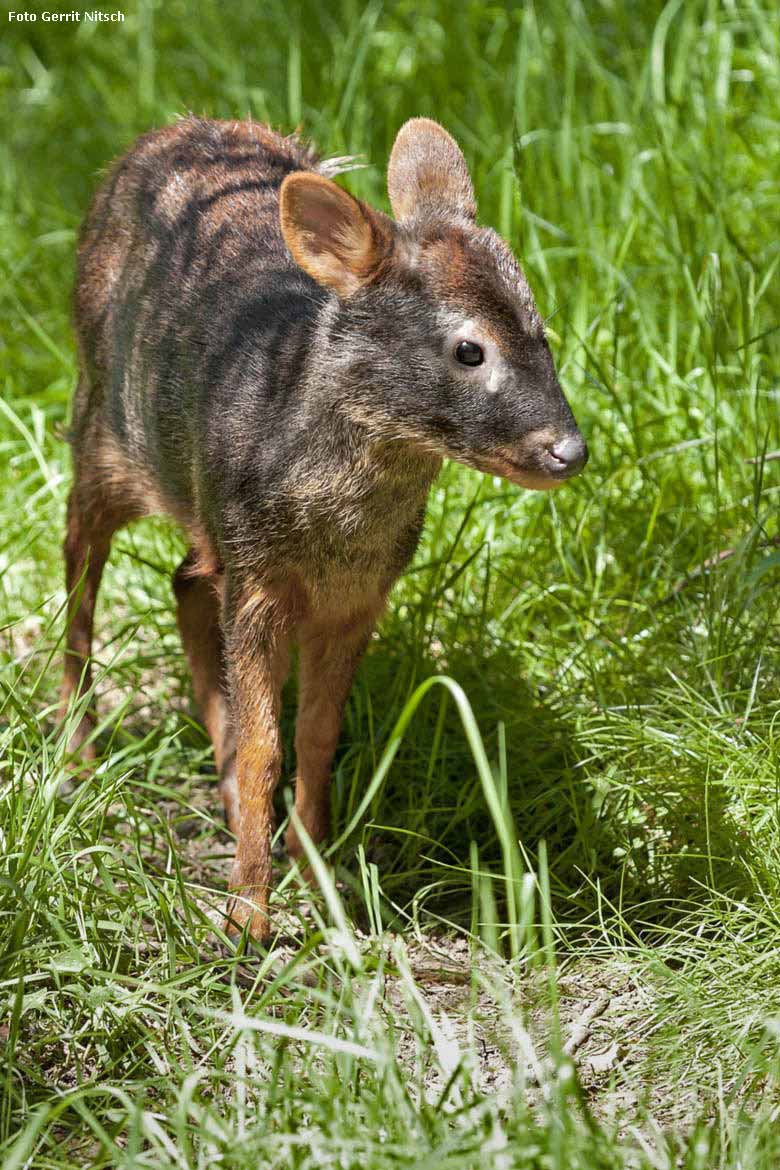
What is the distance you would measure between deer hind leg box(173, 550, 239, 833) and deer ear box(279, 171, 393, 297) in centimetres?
124

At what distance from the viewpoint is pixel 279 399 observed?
399 cm

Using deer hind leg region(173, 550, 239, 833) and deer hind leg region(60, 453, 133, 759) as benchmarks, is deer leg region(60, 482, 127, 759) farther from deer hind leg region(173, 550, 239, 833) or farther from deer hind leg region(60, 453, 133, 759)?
deer hind leg region(173, 550, 239, 833)

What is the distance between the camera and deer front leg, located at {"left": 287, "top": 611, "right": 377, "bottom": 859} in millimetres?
4324

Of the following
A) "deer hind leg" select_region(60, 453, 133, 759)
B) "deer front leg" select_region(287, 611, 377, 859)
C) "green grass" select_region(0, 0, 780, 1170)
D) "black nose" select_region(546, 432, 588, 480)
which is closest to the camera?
"green grass" select_region(0, 0, 780, 1170)

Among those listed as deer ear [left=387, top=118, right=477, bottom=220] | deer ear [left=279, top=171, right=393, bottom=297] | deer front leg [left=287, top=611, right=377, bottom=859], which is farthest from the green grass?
deer ear [left=279, top=171, right=393, bottom=297]

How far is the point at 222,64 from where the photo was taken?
7285 millimetres

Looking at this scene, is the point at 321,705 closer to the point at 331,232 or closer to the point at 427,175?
the point at 331,232

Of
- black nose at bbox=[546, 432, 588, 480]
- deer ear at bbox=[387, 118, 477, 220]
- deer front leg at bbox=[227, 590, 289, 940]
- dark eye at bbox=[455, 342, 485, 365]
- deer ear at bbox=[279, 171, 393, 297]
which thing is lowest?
deer front leg at bbox=[227, 590, 289, 940]

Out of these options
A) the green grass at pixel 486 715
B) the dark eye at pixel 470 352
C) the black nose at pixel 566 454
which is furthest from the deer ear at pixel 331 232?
the green grass at pixel 486 715

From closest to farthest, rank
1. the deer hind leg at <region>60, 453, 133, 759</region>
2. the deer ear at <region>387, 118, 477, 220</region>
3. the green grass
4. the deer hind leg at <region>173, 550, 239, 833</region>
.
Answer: the green grass
the deer ear at <region>387, 118, 477, 220</region>
the deer hind leg at <region>173, 550, 239, 833</region>
the deer hind leg at <region>60, 453, 133, 759</region>

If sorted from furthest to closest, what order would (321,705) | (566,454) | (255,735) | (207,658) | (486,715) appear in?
(207,658), (486,715), (321,705), (255,735), (566,454)

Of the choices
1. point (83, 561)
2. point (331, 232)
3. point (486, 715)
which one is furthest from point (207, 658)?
point (331, 232)

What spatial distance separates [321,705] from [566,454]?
3.99 ft

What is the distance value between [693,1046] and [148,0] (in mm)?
6325
